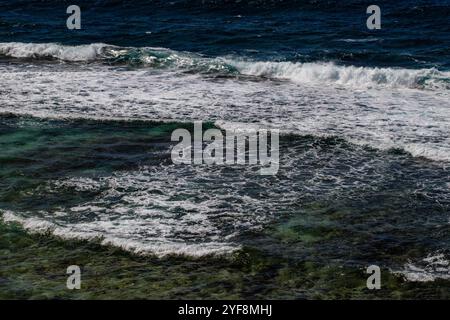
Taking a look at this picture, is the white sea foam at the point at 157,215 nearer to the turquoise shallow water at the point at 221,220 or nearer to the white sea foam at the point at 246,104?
the turquoise shallow water at the point at 221,220

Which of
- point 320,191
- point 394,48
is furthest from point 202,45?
point 320,191

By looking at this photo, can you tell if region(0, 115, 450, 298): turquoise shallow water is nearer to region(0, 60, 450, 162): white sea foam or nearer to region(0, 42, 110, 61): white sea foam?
region(0, 60, 450, 162): white sea foam

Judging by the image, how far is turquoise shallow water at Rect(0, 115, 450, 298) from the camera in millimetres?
10422

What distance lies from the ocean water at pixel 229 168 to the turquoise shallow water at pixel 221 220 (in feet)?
0.12

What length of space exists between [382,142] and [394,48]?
12.1m

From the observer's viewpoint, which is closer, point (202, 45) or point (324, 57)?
point (324, 57)

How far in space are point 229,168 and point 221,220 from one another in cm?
283

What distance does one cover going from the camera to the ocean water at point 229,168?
10797mm

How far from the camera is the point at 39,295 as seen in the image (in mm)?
10016

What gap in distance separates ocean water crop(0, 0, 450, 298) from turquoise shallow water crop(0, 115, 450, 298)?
36 millimetres

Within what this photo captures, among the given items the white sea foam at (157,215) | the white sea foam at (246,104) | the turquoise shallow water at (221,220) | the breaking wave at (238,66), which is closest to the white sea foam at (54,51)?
the breaking wave at (238,66)

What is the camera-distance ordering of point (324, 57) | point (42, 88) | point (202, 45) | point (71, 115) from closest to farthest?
point (71, 115) → point (42, 88) → point (324, 57) → point (202, 45)
